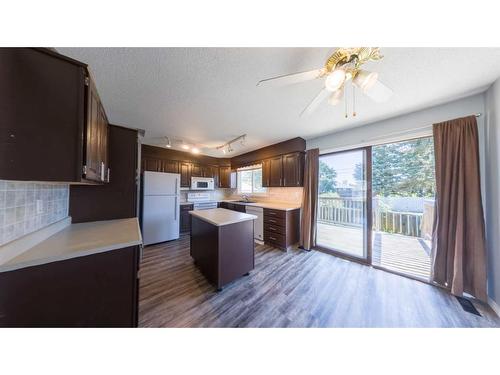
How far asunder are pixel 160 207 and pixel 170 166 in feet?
3.76

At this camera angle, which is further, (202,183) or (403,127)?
(202,183)

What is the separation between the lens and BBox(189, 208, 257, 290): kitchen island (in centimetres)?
185

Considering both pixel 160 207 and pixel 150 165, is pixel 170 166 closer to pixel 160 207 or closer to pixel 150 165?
pixel 150 165

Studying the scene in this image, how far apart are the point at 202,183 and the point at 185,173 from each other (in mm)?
542

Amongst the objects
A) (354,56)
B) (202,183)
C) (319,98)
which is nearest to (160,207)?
(202,183)

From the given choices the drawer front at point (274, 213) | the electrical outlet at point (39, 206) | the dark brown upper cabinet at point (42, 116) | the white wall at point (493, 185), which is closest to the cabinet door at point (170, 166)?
the drawer front at point (274, 213)

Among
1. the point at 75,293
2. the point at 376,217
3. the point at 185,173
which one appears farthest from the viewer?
the point at 185,173

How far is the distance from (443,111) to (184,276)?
159 inches

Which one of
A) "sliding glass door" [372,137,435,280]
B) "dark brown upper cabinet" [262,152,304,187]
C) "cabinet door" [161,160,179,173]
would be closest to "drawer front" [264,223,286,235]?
"dark brown upper cabinet" [262,152,304,187]

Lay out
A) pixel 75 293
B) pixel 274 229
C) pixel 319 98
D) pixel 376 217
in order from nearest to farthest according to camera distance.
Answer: pixel 75 293, pixel 319 98, pixel 376 217, pixel 274 229

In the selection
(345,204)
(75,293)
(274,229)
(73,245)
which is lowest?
(274,229)

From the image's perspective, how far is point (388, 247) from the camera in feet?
9.31

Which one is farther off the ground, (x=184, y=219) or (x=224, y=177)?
(x=224, y=177)
